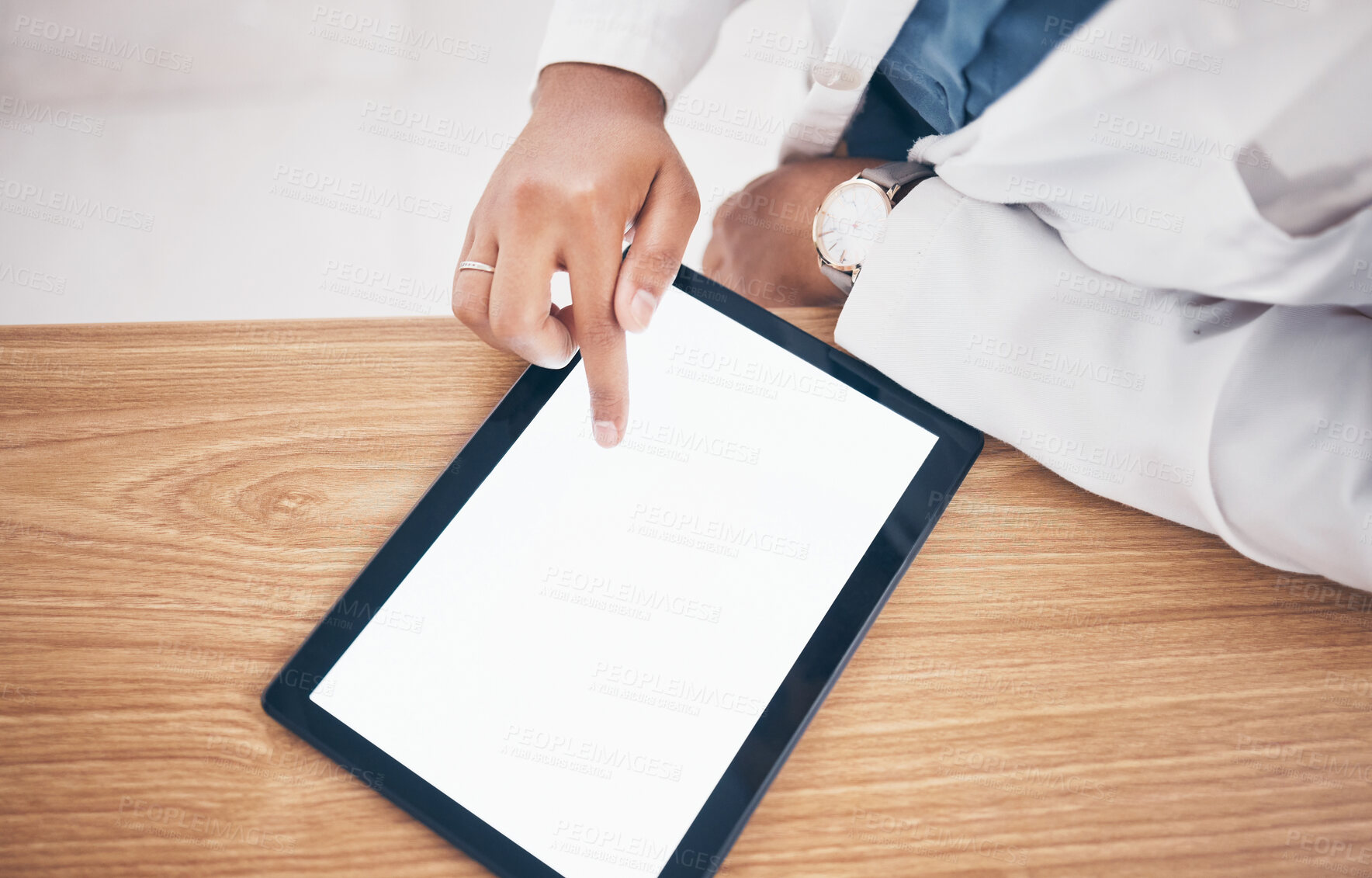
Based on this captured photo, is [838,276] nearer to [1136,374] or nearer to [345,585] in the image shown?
[1136,374]

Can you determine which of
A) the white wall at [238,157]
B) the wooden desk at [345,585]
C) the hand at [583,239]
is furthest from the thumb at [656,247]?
the white wall at [238,157]

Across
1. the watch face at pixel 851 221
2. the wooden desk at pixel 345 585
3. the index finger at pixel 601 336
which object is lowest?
the wooden desk at pixel 345 585

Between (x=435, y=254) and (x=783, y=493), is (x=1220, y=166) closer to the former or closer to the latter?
(x=783, y=493)

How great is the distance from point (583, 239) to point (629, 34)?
202 mm

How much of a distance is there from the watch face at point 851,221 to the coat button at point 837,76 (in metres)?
0.08

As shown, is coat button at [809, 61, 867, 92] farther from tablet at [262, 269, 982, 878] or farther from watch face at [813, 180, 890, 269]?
tablet at [262, 269, 982, 878]

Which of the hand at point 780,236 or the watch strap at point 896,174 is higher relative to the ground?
the watch strap at point 896,174

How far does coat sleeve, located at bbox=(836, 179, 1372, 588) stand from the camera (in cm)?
51

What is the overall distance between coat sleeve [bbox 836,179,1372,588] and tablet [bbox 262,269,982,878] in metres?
0.05

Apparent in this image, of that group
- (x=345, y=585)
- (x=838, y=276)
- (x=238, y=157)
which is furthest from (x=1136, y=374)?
(x=238, y=157)

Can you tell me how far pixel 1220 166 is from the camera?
1.59 feet

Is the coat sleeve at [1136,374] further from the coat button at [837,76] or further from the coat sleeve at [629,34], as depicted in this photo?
the coat sleeve at [629,34]

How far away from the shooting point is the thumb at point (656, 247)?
548mm

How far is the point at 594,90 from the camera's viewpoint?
0.64 m
